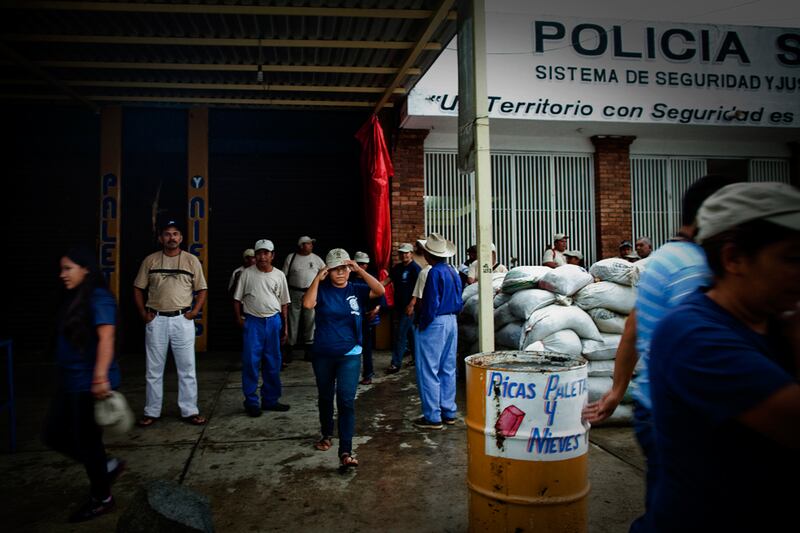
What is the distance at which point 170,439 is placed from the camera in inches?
203

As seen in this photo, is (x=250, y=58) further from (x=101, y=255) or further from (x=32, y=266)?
(x=32, y=266)

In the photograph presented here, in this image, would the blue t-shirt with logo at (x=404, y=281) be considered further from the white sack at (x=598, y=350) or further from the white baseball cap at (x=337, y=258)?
the white baseball cap at (x=337, y=258)

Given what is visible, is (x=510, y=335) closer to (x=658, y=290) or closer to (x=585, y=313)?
(x=585, y=313)

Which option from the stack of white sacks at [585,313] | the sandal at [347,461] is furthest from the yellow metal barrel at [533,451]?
→ the stack of white sacks at [585,313]

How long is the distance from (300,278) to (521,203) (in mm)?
4451

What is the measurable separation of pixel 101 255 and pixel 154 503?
7.43 meters

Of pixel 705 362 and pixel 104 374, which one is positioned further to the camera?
pixel 104 374

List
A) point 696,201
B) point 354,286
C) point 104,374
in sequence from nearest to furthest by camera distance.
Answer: point 696,201
point 104,374
point 354,286

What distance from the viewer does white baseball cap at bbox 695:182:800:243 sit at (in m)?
1.21

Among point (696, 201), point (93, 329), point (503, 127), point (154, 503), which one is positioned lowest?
point (154, 503)

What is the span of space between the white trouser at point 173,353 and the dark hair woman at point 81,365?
6.57ft

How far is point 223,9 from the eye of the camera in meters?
5.86

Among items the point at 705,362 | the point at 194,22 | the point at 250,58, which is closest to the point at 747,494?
the point at 705,362

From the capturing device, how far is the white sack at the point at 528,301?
6035 mm
